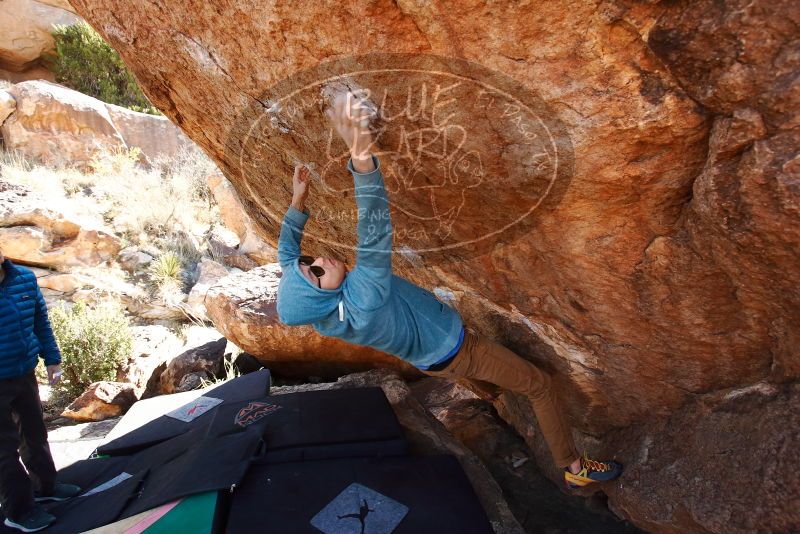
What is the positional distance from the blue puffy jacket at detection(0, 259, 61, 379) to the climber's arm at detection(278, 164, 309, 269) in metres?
1.70

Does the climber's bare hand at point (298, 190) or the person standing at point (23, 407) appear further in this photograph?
the person standing at point (23, 407)

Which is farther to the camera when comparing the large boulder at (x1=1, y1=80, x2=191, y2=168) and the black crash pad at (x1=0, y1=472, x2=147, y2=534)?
the large boulder at (x1=1, y1=80, x2=191, y2=168)

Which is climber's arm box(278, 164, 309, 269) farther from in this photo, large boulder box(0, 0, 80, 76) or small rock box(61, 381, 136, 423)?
large boulder box(0, 0, 80, 76)

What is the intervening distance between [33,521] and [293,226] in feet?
7.06

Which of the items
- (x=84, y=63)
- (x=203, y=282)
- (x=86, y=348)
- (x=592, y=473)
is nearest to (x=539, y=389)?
(x=592, y=473)

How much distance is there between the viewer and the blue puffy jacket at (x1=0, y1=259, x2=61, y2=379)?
259 centimetres

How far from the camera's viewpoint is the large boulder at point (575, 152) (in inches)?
51.2

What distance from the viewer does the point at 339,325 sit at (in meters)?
1.89

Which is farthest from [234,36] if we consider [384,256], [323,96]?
[384,256]

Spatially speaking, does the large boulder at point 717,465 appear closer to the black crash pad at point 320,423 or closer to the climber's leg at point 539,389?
the climber's leg at point 539,389

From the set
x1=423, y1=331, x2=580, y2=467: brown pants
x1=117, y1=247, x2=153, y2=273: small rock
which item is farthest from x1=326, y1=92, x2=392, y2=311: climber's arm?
x1=117, y1=247, x2=153, y2=273: small rock

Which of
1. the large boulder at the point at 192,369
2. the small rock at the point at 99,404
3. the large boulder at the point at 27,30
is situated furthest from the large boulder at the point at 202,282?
the large boulder at the point at 27,30

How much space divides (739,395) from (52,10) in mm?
15736

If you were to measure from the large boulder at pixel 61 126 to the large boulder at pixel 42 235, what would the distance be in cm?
270
